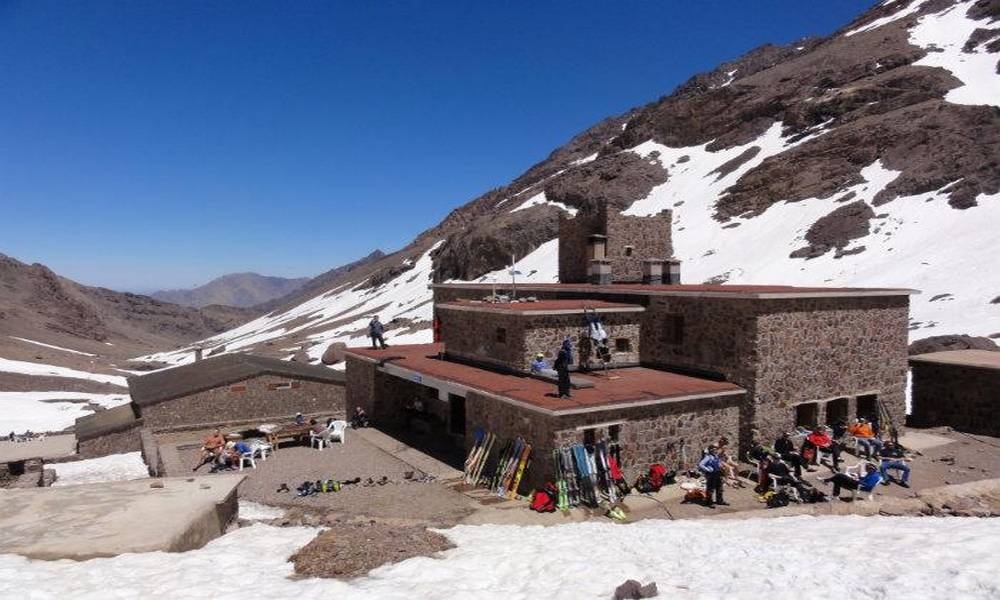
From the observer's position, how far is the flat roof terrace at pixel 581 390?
14312mm

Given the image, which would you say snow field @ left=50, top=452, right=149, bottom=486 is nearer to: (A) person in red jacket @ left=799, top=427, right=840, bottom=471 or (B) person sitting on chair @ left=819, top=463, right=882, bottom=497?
(A) person in red jacket @ left=799, top=427, right=840, bottom=471

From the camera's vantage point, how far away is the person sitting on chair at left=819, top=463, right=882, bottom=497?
13.5 metres

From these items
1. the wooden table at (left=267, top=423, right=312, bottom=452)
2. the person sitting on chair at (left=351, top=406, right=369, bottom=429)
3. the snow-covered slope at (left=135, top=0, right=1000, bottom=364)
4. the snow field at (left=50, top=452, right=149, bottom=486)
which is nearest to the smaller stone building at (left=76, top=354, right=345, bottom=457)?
the snow field at (left=50, top=452, right=149, bottom=486)

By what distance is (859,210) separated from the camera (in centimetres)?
4647

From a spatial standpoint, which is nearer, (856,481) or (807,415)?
(856,481)

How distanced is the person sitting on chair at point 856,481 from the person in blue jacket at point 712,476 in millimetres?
2275

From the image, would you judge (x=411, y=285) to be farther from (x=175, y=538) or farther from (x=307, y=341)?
(x=175, y=538)

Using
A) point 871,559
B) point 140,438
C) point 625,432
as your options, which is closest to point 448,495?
point 625,432

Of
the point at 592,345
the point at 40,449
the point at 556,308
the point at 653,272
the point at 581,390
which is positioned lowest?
the point at 40,449

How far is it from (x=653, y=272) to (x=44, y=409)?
99.7 feet

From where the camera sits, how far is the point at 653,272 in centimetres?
2541

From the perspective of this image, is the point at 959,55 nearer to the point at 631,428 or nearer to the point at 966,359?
the point at 966,359

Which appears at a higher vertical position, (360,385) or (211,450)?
(360,385)

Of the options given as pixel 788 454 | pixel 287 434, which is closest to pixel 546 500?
pixel 788 454
